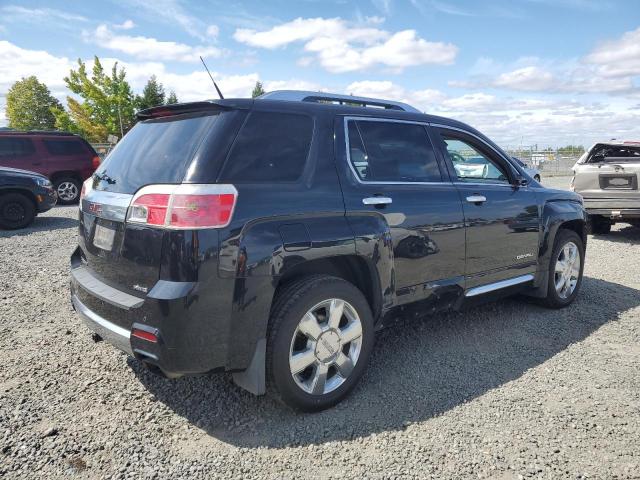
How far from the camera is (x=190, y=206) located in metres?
2.48

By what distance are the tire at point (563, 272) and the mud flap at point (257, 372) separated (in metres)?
3.22

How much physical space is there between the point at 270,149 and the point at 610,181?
7.84m

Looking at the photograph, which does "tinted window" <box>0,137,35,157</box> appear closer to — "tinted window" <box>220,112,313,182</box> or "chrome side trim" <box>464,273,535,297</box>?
"tinted window" <box>220,112,313,182</box>

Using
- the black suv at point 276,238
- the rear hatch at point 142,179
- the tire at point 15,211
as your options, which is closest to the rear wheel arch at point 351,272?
the black suv at point 276,238

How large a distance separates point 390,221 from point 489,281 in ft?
4.40

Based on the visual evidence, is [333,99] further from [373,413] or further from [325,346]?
[373,413]

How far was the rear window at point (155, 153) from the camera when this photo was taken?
270 centimetres

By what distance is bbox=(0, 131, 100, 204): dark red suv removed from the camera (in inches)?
497

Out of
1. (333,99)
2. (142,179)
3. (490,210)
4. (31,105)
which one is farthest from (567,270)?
(31,105)

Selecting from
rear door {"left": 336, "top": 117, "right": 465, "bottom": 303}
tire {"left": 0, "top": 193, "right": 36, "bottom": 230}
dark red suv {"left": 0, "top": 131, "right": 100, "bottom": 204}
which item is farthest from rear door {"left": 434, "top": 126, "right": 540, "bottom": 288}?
dark red suv {"left": 0, "top": 131, "right": 100, "bottom": 204}

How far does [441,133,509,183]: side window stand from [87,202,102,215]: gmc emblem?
2517mm

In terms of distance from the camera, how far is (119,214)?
2.77 meters

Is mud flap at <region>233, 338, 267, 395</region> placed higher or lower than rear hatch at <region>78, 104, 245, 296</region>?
lower

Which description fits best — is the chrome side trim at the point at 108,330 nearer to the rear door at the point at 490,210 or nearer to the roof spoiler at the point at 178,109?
the roof spoiler at the point at 178,109
